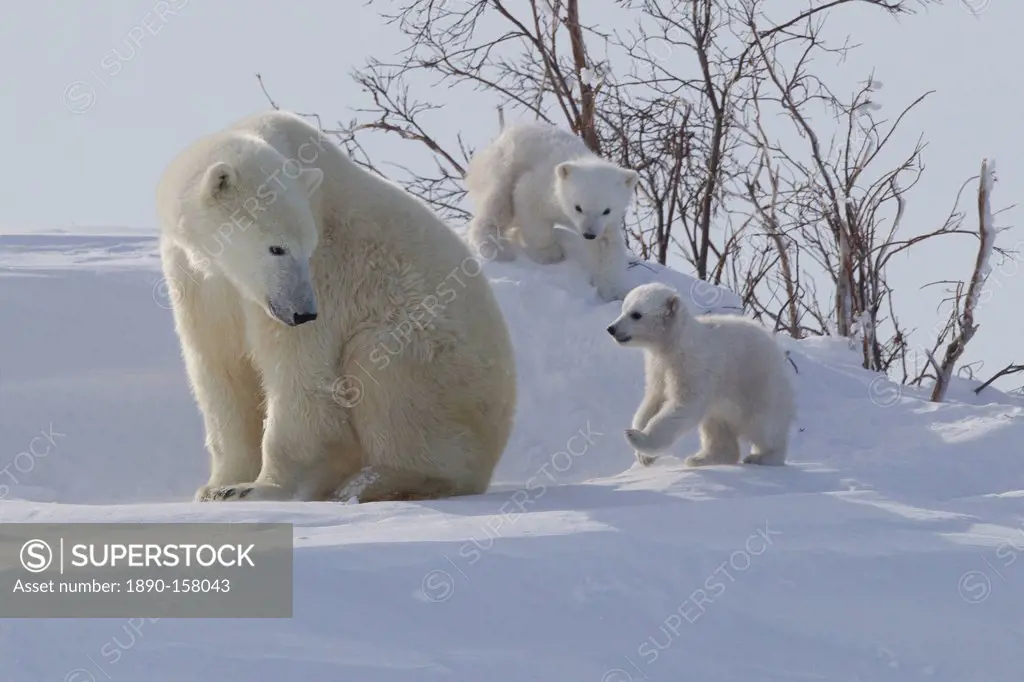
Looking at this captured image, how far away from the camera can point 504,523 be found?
11.9ft

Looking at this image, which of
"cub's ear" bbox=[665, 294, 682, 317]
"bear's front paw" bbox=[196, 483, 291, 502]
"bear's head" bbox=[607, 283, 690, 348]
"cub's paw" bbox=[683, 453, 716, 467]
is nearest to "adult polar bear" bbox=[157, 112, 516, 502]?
"bear's front paw" bbox=[196, 483, 291, 502]

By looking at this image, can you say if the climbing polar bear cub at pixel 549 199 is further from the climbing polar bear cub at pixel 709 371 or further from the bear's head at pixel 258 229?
the bear's head at pixel 258 229

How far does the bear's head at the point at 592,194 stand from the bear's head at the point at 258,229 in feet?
11.3

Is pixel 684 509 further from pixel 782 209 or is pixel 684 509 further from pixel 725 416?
pixel 782 209

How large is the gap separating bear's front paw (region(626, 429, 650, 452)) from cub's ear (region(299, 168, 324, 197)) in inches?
60.6

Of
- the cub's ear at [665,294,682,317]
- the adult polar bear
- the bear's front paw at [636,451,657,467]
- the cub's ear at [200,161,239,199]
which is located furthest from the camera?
the bear's front paw at [636,451,657,467]

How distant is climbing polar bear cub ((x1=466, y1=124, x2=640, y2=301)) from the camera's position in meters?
7.82

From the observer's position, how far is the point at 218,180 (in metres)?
4.31

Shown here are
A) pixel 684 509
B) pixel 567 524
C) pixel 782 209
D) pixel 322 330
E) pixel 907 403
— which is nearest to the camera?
pixel 567 524

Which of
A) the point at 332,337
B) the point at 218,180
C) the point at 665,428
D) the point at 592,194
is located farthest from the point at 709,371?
the point at 592,194

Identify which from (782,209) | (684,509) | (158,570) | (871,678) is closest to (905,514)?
(684,509)

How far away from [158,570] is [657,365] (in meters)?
2.95

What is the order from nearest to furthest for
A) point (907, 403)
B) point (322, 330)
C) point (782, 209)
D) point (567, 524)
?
point (567, 524) → point (322, 330) → point (907, 403) → point (782, 209)

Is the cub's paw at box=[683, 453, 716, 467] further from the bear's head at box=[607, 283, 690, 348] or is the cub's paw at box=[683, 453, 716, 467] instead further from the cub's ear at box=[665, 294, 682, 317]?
the cub's ear at box=[665, 294, 682, 317]
